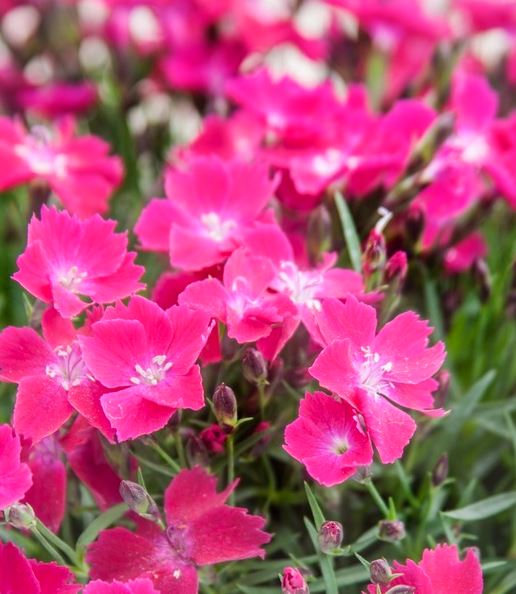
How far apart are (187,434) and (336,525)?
13cm

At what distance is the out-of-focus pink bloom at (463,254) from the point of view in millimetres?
923

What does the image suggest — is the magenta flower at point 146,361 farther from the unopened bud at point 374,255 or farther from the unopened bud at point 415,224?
the unopened bud at point 415,224

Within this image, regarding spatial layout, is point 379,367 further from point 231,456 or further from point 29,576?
point 29,576

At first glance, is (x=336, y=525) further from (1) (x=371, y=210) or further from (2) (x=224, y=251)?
(1) (x=371, y=210)

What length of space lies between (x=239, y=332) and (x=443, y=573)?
21 cm

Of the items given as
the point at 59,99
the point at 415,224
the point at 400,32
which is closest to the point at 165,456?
the point at 415,224

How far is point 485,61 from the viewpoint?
1264 mm

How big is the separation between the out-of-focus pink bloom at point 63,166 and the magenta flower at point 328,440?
14.2 inches

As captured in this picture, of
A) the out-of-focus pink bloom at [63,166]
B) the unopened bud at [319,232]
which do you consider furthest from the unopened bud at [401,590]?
the out-of-focus pink bloom at [63,166]

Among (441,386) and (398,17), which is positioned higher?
(398,17)

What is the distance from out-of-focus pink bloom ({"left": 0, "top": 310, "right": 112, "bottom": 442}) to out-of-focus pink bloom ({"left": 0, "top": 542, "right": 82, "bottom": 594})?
0.07 meters

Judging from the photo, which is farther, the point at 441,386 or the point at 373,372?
the point at 441,386

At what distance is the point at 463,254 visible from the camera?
944 millimetres

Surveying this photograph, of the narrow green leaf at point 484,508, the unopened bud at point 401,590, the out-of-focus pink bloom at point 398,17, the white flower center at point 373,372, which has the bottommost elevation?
the narrow green leaf at point 484,508
